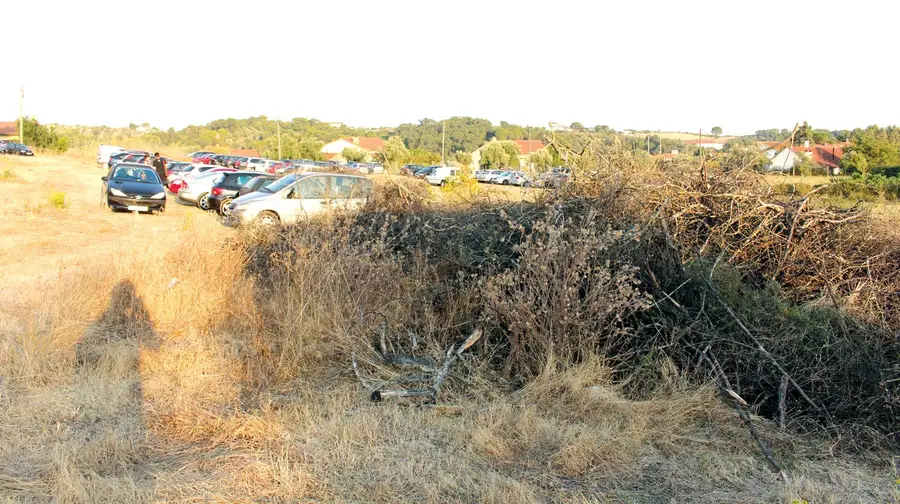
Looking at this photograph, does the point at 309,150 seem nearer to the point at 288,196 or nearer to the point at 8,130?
the point at 8,130

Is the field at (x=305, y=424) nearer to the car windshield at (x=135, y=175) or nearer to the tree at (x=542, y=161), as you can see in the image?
the tree at (x=542, y=161)

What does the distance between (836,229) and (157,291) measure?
257 inches

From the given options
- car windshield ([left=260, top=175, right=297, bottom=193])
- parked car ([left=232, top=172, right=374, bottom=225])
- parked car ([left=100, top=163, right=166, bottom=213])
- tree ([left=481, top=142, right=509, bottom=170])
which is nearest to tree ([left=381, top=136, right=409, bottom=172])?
parked car ([left=232, top=172, right=374, bottom=225])

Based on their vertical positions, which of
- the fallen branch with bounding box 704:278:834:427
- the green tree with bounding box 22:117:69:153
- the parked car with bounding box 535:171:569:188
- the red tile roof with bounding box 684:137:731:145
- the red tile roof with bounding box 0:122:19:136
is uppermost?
the red tile roof with bounding box 0:122:19:136

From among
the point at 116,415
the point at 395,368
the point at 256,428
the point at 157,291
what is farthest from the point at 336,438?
the point at 157,291

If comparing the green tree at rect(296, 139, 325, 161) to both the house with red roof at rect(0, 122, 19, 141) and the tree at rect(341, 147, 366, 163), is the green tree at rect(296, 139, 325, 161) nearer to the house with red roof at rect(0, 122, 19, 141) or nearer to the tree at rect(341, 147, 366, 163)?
the tree at rect(341, 147, 366, 163)

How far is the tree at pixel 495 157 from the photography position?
43.0 meters

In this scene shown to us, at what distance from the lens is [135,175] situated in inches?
760

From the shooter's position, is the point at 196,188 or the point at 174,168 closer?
the point at 196,188

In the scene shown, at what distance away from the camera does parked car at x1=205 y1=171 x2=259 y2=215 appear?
1969 centimetres

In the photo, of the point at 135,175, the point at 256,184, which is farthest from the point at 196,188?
the point at 256,184

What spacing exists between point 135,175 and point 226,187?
2.52 meters

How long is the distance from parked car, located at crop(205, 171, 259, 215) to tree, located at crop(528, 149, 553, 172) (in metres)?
13.2

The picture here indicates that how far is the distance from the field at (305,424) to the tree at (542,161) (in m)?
2.37
